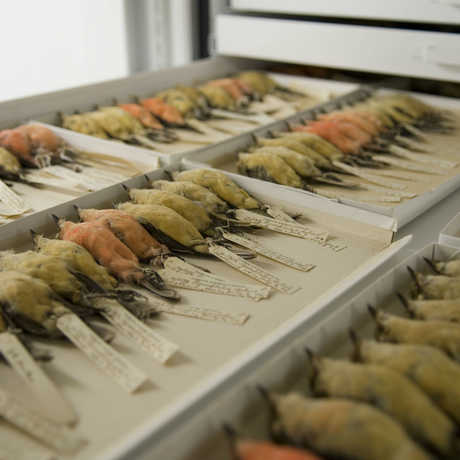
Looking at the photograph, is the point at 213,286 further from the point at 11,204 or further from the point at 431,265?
the point at 11,204

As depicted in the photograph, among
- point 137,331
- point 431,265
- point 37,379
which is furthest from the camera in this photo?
point 431,265

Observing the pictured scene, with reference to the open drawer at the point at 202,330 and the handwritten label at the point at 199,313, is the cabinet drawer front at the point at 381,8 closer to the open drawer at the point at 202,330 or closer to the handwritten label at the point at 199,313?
the open drawer at the point at 202,330

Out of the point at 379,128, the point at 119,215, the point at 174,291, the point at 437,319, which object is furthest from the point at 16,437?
the point at 379,128

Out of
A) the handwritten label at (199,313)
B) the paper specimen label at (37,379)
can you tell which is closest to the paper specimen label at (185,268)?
the handwritten label at (199,313)

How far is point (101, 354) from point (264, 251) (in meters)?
0.53

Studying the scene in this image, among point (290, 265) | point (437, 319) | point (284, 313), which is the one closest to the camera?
point (437, 319)

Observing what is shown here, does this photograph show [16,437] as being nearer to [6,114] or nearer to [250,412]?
[250,412]

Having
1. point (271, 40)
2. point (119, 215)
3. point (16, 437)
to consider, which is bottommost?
point (16, 437)

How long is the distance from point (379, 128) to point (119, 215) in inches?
50.0

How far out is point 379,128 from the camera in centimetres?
225

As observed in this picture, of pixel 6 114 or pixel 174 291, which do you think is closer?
pixel 174 291

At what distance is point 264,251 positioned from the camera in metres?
1.42

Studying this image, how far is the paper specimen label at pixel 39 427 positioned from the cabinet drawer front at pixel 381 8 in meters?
2.15

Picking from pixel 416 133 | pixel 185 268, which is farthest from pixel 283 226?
pixel 416 133
